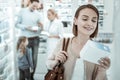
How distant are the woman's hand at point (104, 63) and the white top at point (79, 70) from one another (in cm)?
14

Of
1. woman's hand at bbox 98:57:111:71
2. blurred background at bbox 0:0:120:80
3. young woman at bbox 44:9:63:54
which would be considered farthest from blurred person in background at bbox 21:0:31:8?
woman's hand at bbox 98:57:111:71

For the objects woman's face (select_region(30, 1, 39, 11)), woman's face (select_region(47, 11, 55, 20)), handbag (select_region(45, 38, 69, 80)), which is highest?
woman's face (select_region(30, 1, 39, 11))

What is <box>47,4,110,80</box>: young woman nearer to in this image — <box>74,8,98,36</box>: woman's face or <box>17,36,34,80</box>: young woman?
<box>74,8,98,36</box>: woman's face

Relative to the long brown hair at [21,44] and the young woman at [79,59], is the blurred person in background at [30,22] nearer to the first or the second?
the long brown hair at [21,44]

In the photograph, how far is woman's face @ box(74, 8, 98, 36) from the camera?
1.79m

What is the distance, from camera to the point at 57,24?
1.85 m

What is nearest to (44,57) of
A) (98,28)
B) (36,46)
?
(36,46)

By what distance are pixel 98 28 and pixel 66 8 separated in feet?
0.97

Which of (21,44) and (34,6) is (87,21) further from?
(21,44)

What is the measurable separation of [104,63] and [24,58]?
65 centimetres

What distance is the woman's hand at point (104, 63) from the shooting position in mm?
1838

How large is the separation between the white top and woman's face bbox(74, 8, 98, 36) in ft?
0.79

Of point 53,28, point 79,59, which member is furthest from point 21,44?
point 79,59

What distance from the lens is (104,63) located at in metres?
1.84
